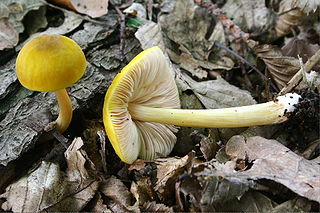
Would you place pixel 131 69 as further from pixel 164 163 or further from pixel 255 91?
pixel 255 91

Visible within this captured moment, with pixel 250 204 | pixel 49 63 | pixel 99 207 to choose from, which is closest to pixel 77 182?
pixel 99 207

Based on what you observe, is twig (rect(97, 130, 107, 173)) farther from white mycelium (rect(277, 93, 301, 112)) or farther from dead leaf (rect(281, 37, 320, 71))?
dead leaf (rect(281, 37, 320, 71))

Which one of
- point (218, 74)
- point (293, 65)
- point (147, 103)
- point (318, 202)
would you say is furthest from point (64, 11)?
point (318, 202)

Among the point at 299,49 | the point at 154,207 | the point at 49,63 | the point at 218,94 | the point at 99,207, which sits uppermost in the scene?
the point at 49,63

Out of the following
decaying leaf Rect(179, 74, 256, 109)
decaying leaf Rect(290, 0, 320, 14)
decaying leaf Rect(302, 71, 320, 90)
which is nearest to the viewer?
decaying leaf Rect(302, 71, 320, 90)

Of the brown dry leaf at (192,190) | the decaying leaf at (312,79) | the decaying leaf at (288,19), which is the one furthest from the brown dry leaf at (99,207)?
the decaying leaf at (288,19)

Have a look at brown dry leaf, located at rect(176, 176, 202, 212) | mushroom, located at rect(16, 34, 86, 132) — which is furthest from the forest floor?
mushroom, located at rect(16, 34, 86, 132)

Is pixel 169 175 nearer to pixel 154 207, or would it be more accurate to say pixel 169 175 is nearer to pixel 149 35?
pixel 154 207
